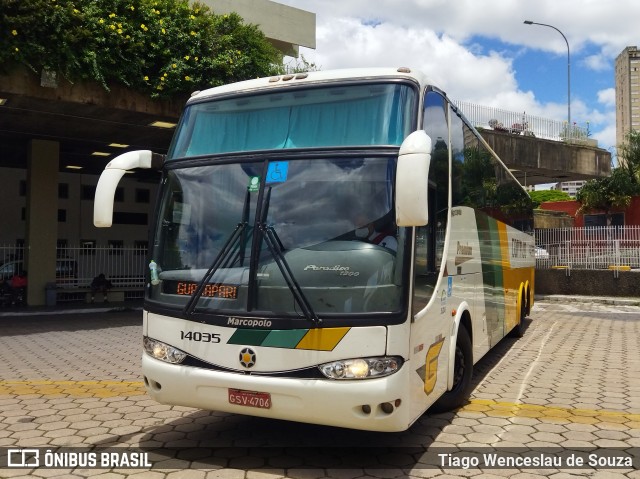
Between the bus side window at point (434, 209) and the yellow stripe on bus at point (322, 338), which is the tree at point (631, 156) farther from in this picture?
the yellow stripe on bus at point (322, 338)

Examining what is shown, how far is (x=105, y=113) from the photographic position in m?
14.9

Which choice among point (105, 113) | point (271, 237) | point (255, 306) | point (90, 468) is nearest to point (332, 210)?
point (271, 237)

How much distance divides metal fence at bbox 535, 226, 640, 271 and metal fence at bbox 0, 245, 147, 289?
15012 millimetres

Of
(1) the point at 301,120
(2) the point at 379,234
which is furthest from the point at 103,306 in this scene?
(2) the point at 379,234

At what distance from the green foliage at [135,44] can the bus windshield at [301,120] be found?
864 centimetres

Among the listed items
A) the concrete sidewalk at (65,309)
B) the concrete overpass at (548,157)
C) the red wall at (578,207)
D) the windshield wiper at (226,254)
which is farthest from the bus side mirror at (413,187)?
the red wall at (578,207)

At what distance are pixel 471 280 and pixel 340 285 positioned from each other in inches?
114

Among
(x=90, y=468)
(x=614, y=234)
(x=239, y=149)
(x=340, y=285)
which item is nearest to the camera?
(x=340, y=285)

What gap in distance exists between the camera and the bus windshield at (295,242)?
14.3ft

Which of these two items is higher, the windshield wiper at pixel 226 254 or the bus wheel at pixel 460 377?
the windshield wiper at pixel 226 254

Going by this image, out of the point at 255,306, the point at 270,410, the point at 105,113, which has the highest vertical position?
the point at 105,113

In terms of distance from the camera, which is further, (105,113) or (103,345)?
(105,113)

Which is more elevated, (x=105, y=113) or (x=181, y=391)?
(x=105, y=113)

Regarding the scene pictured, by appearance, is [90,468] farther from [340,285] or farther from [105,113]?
[105,113]
